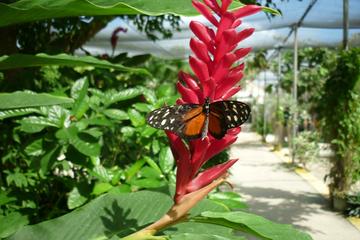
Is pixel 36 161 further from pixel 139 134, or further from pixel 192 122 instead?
pixel 192 122

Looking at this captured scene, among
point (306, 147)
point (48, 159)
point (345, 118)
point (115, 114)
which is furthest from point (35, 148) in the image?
point (306, 147)

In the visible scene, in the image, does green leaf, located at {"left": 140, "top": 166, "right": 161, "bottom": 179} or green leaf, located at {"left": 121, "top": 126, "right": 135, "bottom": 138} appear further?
green leaf, located at {"left": 121, "top": 126, "right": 135, "bottom": 138}

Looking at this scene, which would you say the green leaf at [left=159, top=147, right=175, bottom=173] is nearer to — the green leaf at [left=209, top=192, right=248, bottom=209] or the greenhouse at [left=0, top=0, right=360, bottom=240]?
the greenhouse at [left=0, top=0, right=360, bottom=240]

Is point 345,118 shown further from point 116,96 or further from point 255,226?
point 255,226

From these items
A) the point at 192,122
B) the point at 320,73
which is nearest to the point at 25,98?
the point at 192,122

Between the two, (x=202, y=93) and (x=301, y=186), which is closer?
(x=202, y=93)

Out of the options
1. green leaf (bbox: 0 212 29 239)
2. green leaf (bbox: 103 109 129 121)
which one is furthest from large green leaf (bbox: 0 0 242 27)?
green leaf (bbox: 103 109 129 121)
